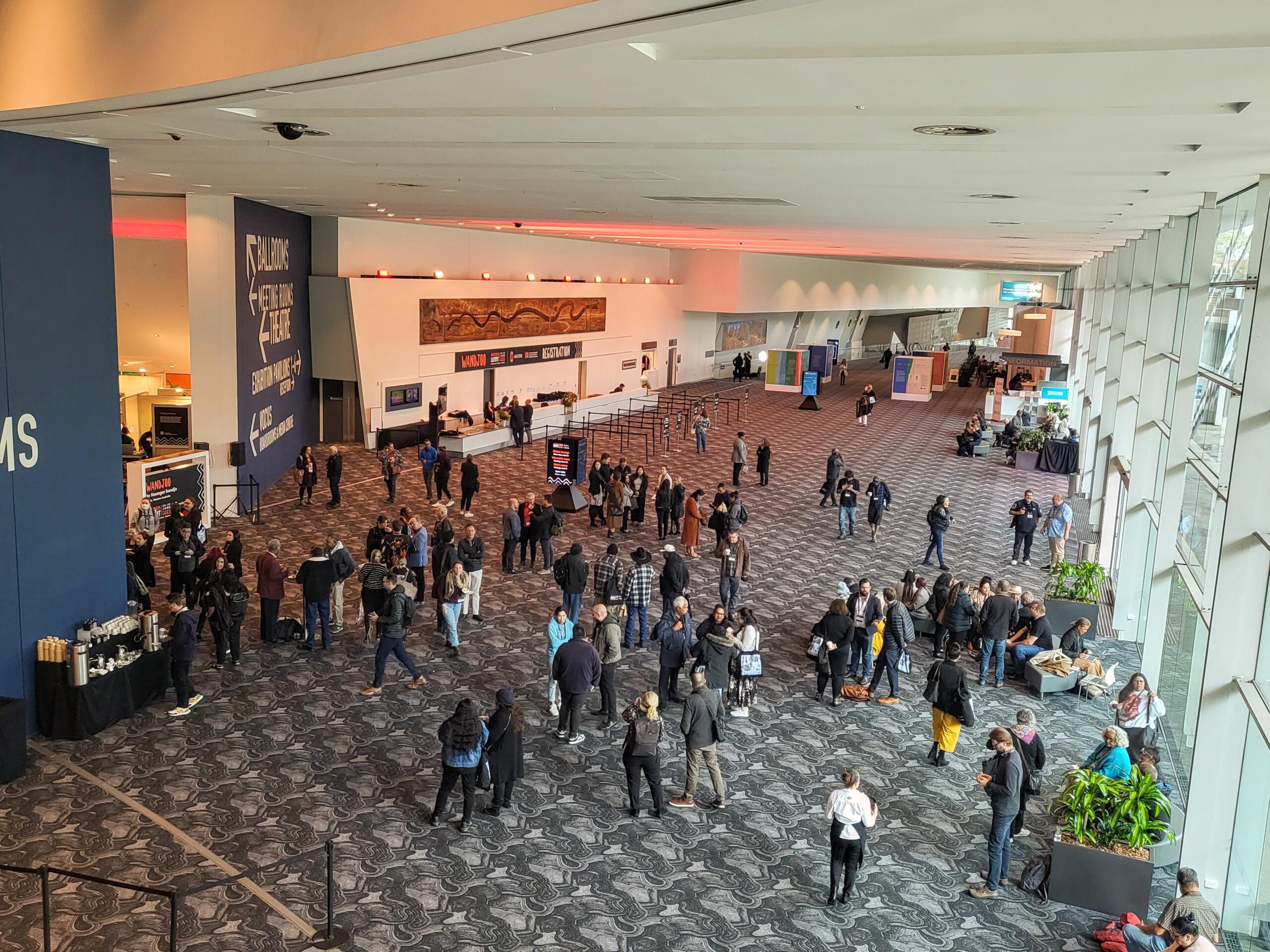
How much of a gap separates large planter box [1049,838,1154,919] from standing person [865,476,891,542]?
9961mm

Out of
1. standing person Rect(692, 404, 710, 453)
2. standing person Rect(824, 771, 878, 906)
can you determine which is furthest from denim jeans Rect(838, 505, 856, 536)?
standing person Rect(824, 771, 878, 906)

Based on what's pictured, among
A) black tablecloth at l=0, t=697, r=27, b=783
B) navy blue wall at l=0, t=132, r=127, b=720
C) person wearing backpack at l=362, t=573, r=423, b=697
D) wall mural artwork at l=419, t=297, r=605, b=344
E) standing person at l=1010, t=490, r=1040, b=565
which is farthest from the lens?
wall mural artwork at l=419, t=297, r=605, b=344

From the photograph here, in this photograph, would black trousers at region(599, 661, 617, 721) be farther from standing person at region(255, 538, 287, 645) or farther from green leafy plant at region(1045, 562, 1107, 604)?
green leafy plant at region(1045, 562, 1107, 604)

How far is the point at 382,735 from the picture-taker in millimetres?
9484

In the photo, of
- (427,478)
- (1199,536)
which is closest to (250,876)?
(1199,536)

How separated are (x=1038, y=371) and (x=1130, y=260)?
2596 cm

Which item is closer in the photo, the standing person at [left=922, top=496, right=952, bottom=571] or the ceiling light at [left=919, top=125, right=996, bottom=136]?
the ceiling light at [left=919, top=125, right=996, bottom=136]

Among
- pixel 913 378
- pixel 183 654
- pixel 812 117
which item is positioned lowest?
pixel 183 654

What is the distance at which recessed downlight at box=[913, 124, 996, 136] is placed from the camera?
5180 millimetres

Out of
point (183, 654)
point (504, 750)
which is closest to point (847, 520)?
point (504, 750)

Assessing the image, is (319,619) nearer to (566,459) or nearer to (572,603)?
(572,603)

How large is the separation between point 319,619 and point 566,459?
→ 8526 millimetres

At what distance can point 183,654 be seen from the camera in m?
9.76

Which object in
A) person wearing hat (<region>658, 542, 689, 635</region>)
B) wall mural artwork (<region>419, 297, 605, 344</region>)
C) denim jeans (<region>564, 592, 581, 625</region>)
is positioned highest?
wall mural artwork (<region>419, 297, 605, 344</region>)
